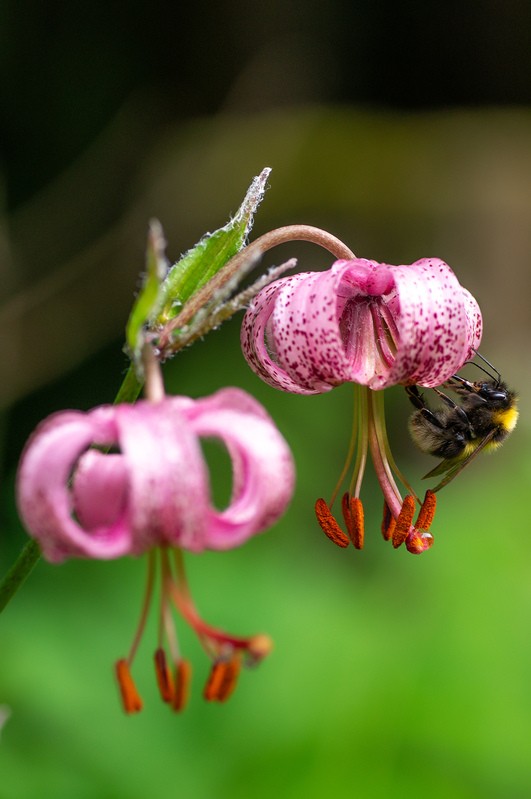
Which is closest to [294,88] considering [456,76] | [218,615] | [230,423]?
[456,76]

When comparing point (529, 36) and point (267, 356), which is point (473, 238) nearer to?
point (529, 36)

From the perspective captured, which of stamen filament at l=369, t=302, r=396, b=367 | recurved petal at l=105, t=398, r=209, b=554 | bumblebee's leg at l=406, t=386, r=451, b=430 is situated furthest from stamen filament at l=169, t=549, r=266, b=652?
bumblebee's leg at l=406, t=386, r=451, b=430

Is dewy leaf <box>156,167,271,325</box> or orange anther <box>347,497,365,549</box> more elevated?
dewy leaf <box>156,167,271,325</box>

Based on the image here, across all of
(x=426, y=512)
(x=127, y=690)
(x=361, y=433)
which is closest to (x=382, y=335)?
(x=361, y=433)

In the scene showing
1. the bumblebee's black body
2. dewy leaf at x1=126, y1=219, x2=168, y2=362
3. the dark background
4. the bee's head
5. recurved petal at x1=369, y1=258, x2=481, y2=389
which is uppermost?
the dark background

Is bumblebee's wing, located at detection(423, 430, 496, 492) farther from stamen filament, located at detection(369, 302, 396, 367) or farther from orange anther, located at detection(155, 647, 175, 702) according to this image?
orange anther, located at detection(155, 647, 175, 702)

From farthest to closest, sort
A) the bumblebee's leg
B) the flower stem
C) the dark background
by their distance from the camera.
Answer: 1. the dark background
2. the bumblebee's leg
3. the flower stem
